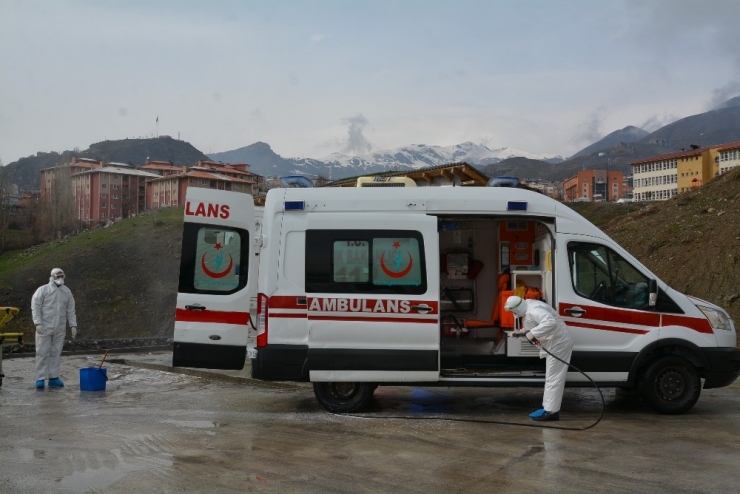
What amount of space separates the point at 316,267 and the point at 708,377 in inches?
A: 197

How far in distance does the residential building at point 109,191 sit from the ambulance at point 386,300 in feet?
393

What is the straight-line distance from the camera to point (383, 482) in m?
6.15

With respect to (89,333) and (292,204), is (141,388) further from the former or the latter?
(89,333)

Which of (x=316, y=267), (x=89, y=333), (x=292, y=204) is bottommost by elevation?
(x=89, y=333)

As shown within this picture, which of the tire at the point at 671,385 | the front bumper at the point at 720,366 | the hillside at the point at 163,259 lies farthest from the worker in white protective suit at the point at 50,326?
the hillside at the point at 163,259

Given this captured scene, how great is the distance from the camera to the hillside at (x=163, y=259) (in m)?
19.0

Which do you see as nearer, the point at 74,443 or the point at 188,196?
the point at 74,443

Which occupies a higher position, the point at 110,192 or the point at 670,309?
the point at 110,192

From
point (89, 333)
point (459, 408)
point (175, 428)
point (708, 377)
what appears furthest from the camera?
point (89, 333)

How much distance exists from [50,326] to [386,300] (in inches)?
247

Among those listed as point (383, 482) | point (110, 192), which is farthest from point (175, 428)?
point (110, 192)

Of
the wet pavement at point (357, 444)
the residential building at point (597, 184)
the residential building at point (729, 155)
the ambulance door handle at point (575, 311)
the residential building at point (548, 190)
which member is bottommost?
the wet pavement at point (357, 444)

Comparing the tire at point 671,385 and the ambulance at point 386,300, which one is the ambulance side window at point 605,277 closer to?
the ambulance at point 386,300

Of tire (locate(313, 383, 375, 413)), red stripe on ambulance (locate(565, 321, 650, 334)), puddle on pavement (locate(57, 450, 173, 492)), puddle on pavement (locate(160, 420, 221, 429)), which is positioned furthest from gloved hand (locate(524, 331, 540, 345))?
puddle on pavement (locate(57, 450, 173, 492))
